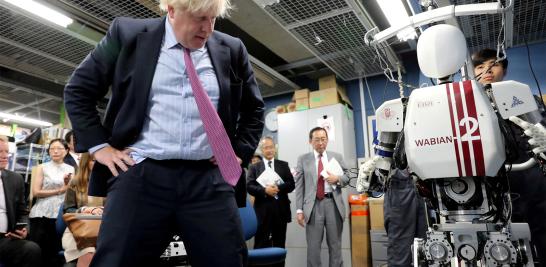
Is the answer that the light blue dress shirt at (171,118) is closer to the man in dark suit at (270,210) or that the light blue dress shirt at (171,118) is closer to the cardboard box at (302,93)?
the man in dark suit at (270,210)

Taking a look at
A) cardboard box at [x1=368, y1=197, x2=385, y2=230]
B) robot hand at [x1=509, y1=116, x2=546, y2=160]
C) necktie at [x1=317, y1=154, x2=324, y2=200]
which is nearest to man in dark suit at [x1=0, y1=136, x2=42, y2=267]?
necktie at [x1=317, y1=154, x2=324, y2=200]

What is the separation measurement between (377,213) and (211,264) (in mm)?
4544

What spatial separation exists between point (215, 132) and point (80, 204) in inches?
83.1

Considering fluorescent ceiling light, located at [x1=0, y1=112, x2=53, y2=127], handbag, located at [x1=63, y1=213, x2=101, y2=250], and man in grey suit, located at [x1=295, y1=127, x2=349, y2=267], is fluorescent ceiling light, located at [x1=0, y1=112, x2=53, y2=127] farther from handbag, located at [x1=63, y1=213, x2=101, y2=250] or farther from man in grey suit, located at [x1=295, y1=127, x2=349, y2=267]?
handbag, located at [x1=63, y1=213, x2=101, y2=250]

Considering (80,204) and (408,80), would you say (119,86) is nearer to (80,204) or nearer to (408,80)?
(80,204)

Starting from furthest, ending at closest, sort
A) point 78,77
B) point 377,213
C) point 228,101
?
point 377,213 < point 228,101 < point 78,77

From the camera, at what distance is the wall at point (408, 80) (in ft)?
17.9

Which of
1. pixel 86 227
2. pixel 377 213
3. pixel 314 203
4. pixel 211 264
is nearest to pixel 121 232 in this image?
pixel 211 264

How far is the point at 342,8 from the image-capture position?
171 inches

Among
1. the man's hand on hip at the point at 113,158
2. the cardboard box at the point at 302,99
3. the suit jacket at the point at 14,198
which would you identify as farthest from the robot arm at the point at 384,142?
the cardboard box at the point at 302,99

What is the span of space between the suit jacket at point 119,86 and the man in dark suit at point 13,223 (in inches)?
99.4

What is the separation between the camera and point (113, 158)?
1.03 m

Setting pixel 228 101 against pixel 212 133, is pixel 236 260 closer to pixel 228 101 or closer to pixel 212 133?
pixel 212 133

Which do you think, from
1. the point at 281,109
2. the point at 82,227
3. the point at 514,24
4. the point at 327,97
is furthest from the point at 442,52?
the point at 281,109
